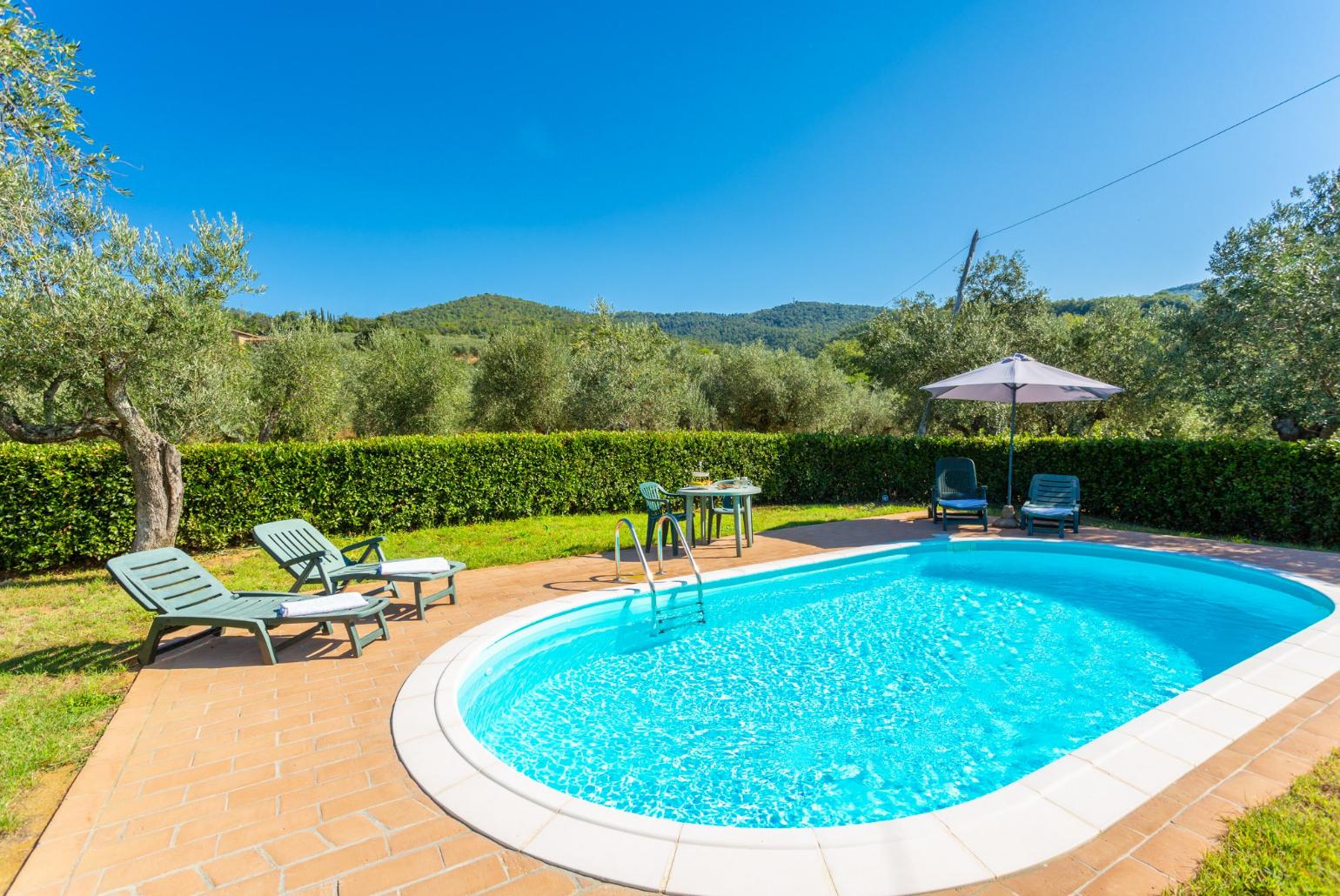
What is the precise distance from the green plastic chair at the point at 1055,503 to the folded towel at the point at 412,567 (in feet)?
28.9

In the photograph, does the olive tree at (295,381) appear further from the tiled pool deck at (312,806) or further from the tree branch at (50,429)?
the tiled pool deck at (312,806)

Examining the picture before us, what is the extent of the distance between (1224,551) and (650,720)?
8.31 m

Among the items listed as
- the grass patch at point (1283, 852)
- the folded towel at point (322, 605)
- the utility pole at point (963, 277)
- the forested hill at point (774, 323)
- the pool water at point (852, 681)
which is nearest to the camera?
the grass patch at point (1283, 852)

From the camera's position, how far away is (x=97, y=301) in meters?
6.32

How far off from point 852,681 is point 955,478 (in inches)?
279

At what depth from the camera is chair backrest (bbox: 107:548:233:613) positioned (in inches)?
171

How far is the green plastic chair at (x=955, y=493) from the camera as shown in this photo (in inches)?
389

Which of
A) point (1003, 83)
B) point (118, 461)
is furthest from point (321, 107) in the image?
point (1003, 83)

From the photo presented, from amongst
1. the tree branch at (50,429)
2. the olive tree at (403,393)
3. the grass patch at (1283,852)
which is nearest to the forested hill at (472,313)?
the olive tree at (403,393)

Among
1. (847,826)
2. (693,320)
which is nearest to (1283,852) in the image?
(847,826)

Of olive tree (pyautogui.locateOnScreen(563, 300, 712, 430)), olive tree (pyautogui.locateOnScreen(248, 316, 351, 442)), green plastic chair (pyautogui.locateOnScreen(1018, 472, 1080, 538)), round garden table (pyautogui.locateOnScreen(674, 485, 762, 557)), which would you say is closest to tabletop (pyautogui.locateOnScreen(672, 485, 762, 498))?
round garden table (pyautogui.locateOnScreen(674, 485, 762, 557))

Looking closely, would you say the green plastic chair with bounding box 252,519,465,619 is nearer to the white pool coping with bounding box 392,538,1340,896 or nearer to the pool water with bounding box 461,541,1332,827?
the pool water with bounding box 461,541,1332,827

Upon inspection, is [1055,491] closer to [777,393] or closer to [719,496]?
[719,496]

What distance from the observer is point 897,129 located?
14.4m
